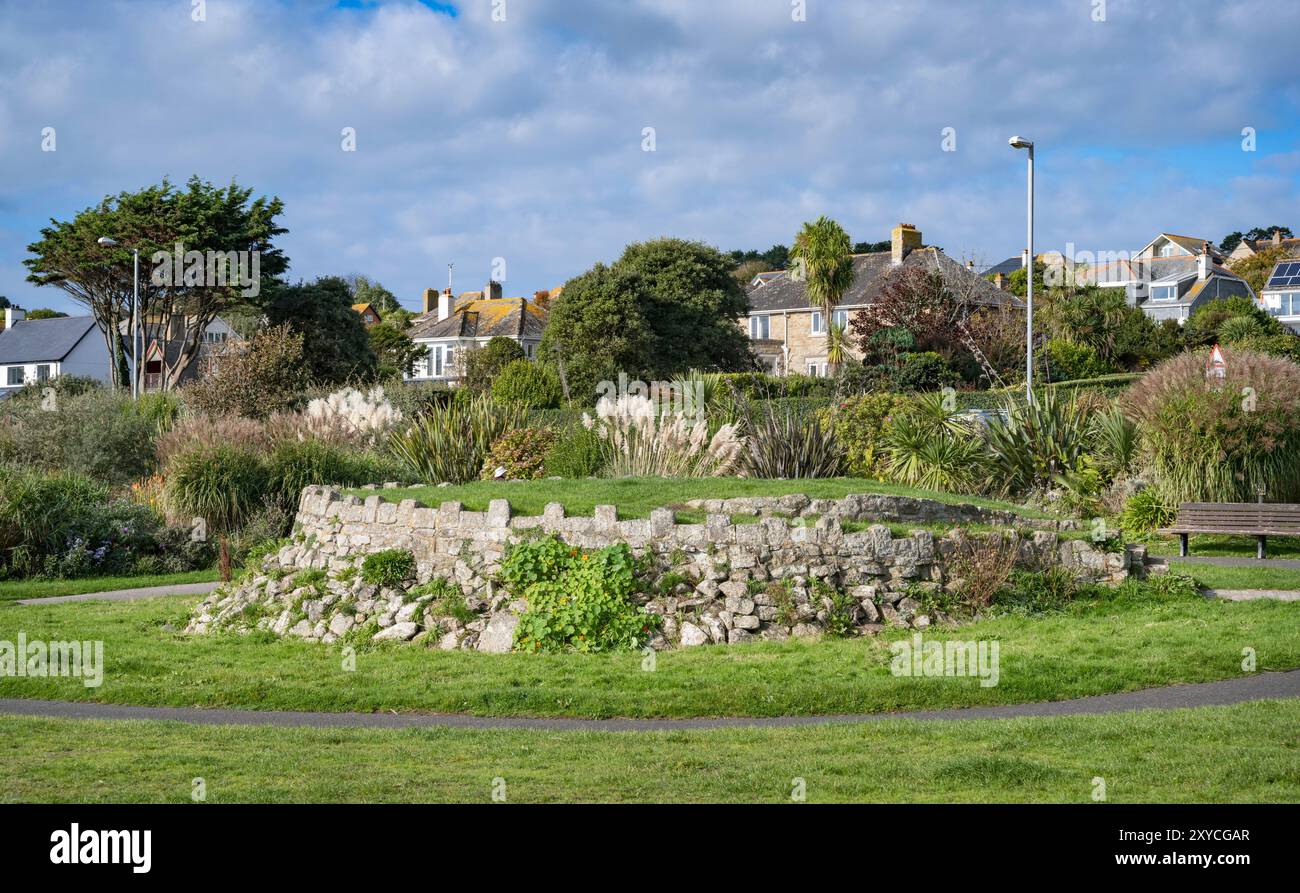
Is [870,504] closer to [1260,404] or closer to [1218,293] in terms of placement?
[1260,404]

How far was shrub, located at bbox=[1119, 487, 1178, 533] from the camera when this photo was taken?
1892 cm

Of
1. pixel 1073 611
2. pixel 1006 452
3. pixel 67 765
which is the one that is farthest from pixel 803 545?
pixel 1006 452

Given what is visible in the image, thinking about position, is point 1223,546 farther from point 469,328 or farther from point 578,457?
point 469,328

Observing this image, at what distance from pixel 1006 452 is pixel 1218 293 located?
68.0 meters

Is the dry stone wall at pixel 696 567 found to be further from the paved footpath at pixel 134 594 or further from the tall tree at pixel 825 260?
the tall tree at pixel 825 260

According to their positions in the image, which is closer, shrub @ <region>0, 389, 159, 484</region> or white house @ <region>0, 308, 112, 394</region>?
shrub @ <region>0, 389, 159, 484</region>

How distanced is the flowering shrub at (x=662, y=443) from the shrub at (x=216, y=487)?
620 cm

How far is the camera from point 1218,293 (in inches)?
3182

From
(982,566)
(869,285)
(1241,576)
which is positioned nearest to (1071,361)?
(869,285)

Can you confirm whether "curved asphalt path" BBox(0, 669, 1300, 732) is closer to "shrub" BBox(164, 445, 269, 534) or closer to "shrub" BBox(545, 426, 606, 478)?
"shrub" BBox(545, 426, 606, 478)

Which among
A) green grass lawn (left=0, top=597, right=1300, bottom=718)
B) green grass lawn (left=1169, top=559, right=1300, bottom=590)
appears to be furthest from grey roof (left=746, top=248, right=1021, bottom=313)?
green grass lawn (left=0, top=597, right=1300, bottom=718)

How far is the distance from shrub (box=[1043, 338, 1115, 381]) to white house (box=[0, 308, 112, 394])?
5013 centimetres

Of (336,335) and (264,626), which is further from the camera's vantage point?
(336,335)

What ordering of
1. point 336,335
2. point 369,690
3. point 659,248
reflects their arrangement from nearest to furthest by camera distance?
point 369,690
point 336,335
point 659,248
